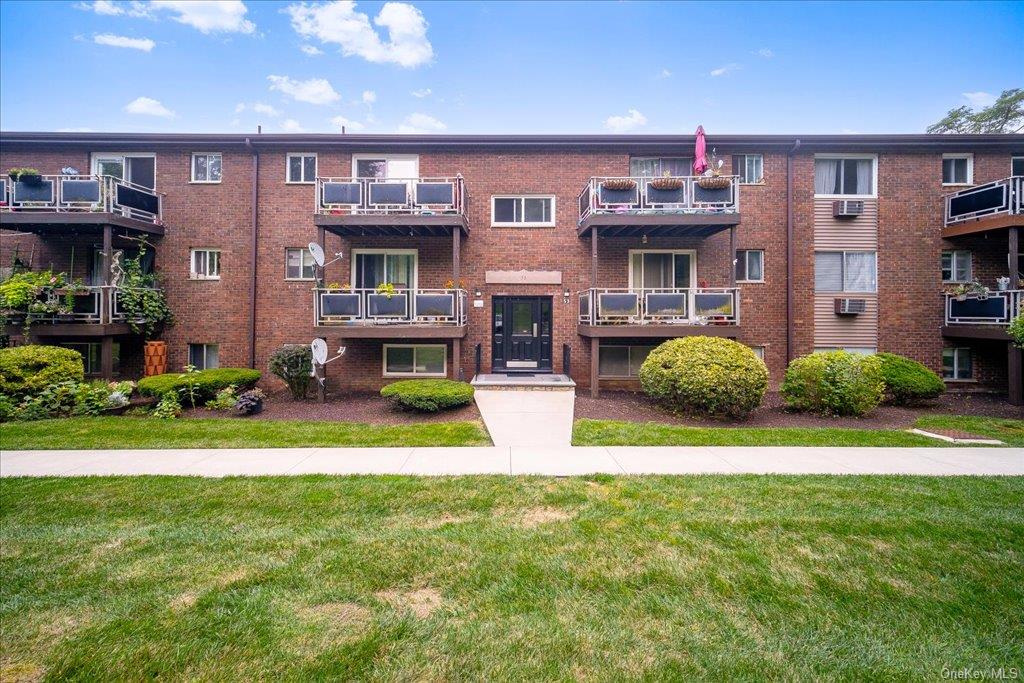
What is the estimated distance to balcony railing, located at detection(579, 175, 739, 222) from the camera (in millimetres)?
12188

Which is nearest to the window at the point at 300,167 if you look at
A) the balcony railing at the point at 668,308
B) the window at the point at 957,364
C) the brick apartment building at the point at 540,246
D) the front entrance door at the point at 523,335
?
the brick apartment building at the point at 540,246

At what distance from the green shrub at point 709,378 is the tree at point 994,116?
25706 millimetres

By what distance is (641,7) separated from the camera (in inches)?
664

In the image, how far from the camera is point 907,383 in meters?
11.0

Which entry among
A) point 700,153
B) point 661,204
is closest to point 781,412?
point 661,204

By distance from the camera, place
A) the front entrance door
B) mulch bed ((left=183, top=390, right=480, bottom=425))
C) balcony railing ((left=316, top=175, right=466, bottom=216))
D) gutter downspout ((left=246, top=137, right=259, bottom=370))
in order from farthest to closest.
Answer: the front entrance door, gutter downspout ((left=246, top=137, right=259, bottom=370)), balcony railing ((left=316, top=175, right=466, bottom=216)), mulch bed ((left=183, top=390, right=480, bottom=425))

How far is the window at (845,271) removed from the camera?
13.7m

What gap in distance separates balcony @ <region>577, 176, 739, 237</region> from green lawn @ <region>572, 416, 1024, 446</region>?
19.1ft

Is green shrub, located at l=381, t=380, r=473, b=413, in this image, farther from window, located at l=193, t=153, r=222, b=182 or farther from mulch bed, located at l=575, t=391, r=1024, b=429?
window, located at l=193, t=153, r=222, b=182

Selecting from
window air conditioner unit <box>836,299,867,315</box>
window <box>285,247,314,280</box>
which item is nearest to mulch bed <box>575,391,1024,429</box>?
window air conditioner unit <box>836,299,867,315</box>

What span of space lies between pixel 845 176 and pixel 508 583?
Answer: 647 inches

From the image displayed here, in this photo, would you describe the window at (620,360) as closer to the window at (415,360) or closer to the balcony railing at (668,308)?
the balcony railing at (668,308)

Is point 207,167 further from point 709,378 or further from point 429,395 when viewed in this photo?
point 709,378

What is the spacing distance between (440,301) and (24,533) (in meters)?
8.62
